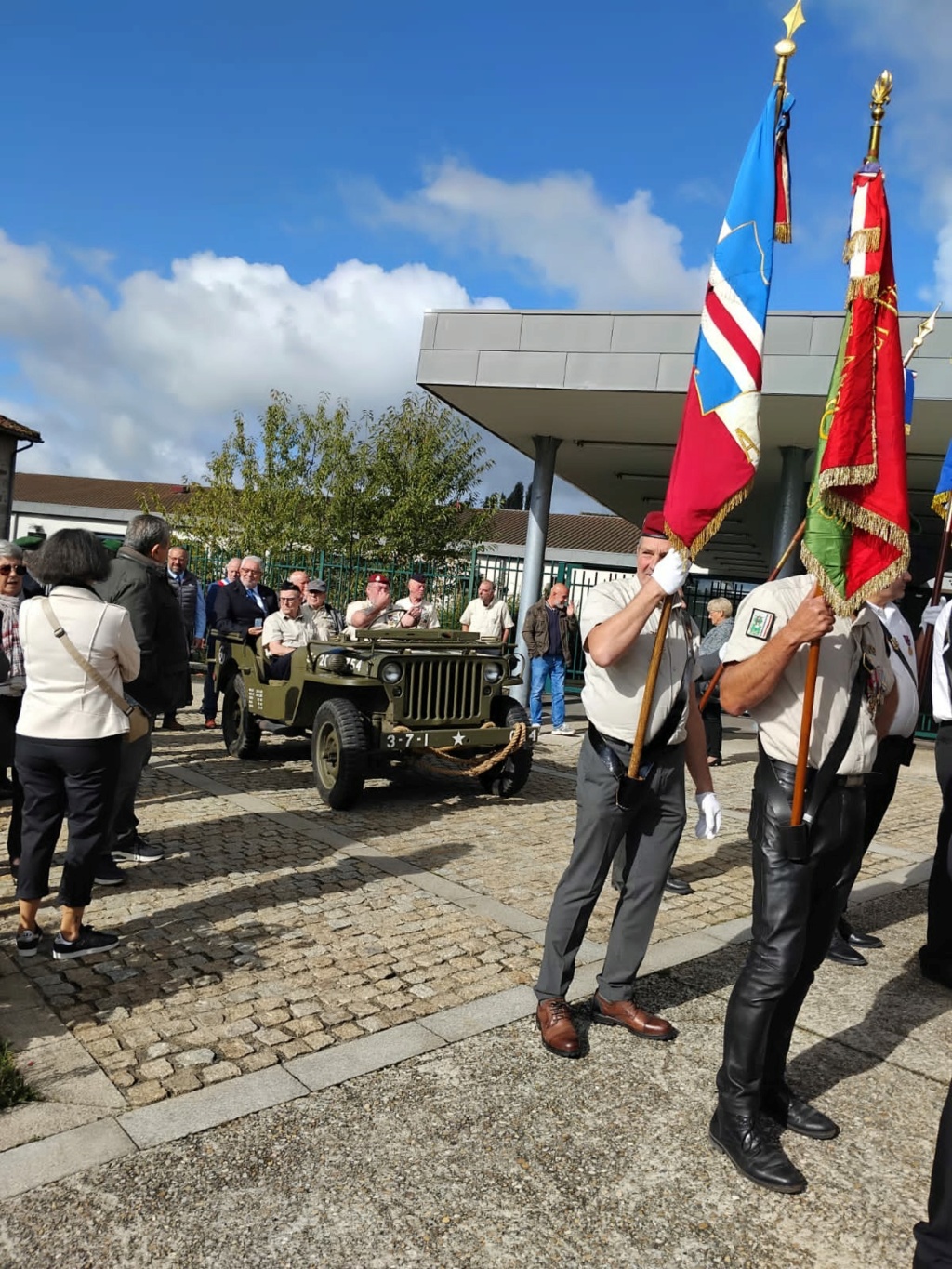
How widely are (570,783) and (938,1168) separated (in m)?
6.73

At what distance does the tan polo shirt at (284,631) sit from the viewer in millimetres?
8438

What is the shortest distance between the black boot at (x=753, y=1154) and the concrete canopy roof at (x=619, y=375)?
805 cm

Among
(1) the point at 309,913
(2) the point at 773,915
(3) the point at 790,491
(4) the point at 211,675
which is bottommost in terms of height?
(1) the point at 309,913

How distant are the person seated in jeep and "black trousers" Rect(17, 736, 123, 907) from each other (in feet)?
13.7

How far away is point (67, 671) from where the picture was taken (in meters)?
4.02

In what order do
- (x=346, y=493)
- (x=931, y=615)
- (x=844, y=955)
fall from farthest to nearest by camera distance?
(x=346, y=493)
(x=931, y=615)
(x=844, y=955)

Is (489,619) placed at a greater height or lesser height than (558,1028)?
greater

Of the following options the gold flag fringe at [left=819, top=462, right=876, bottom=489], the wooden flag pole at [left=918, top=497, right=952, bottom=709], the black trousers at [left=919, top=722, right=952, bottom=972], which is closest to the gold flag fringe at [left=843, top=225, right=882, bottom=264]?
the gold flag fringe at [left=819, top=462, right=876, bottom=489]

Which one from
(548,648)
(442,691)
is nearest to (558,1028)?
(442,691)

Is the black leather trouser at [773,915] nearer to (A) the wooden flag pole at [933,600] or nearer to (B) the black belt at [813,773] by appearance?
(B) the black belt at [813,773]

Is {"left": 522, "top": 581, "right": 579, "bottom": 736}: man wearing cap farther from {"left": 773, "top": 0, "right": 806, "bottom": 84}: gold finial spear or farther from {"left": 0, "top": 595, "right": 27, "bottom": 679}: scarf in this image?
{"left": 773, "top": 0, "right": 806, "bottom": 84}: gold finial spear

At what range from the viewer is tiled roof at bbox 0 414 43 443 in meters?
21.7

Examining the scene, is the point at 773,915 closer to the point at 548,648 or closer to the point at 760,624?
the point at 760,624

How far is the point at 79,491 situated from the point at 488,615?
51.0m
